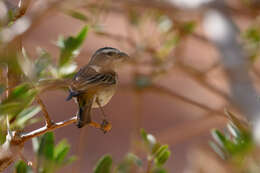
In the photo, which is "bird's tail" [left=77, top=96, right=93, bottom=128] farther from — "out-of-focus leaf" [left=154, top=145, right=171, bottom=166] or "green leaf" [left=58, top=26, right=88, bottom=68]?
"out-of-focus leaf" [left=154, top=145, right=171, bottom=166]

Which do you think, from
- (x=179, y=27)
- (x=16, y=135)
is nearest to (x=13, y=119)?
(x=16, y=135)

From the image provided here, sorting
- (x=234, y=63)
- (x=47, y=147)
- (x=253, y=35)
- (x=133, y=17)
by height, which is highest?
(x=133, y=17)

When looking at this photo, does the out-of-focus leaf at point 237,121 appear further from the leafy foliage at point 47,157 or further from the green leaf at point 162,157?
the leafy foliage at point 47,157

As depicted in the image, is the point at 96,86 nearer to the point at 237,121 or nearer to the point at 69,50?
the point at 69,50

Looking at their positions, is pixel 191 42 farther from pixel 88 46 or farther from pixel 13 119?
pixel 13 119

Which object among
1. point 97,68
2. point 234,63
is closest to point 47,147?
point 234,63

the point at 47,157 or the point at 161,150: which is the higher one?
the point at 47,157

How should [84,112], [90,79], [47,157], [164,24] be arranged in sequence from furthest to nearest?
[164,24]
[90,79]
[84,112]
[47,157]

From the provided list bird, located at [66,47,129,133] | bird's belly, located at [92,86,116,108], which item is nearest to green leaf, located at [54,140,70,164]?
bird, located at [66,47,129,133]
